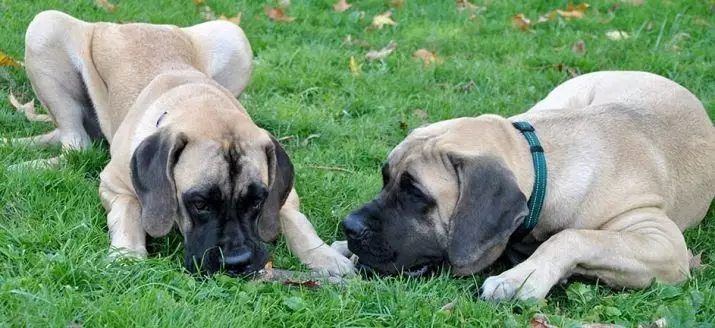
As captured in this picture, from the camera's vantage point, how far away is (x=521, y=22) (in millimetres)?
9539

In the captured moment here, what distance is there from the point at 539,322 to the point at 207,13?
5.97 metres

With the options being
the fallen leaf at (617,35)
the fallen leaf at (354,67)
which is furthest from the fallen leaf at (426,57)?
the fallen leaf at (617,35)

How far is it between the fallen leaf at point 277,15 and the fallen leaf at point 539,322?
576 centimetres

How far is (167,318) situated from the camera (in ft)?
12.1

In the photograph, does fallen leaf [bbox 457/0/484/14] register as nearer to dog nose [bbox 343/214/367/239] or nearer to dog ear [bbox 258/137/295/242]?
dog ear [bbox 258/137/295/242]

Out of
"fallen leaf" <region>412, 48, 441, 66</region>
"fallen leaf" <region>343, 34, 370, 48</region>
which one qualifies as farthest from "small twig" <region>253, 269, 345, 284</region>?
"fallen leaf" <region>343, 34, 370, 48</region>

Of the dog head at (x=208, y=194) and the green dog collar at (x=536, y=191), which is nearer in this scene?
the dog head at (x=208, y=194)

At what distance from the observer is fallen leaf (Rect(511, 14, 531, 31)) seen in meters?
9.48

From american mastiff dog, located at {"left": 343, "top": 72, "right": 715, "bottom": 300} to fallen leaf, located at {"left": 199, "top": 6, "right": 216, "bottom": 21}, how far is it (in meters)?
4.59

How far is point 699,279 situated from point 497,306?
1.33 meters

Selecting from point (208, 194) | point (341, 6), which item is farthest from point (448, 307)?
point (341, 6)

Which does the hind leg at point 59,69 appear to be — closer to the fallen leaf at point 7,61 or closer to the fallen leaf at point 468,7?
the fallen leaf at point 7,61

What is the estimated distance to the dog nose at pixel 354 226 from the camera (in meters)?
4.55

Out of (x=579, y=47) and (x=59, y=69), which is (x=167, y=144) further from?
(x=579, y=47)
